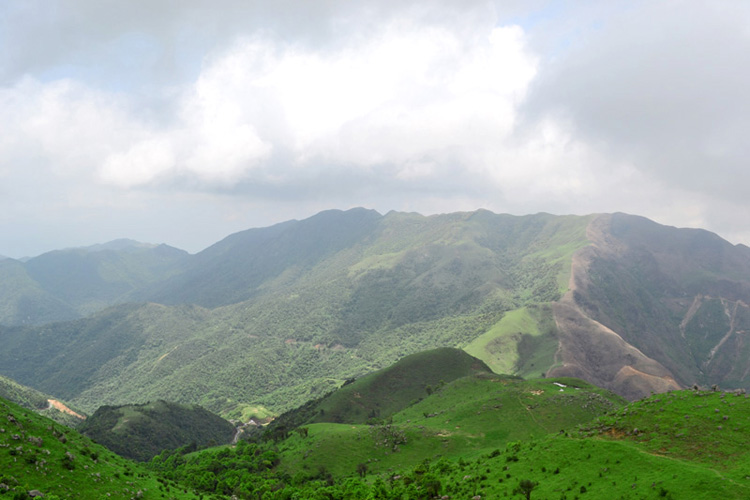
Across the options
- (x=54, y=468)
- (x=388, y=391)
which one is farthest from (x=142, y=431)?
(x=54, y=468)

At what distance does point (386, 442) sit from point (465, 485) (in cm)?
4940

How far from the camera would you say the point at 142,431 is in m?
172

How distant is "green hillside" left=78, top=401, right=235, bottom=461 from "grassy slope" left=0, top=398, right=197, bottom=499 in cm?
10207

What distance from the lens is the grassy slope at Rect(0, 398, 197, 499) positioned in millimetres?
43750

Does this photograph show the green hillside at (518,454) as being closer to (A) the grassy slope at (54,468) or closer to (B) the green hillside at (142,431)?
(A) the grassy slope at (54,468)

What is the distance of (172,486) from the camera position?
210 feet

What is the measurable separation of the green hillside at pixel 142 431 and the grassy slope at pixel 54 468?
335 ft

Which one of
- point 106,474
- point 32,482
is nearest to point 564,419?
point 106,474

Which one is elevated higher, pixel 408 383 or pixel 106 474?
pixel 106 474

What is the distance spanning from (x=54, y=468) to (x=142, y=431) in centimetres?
14634

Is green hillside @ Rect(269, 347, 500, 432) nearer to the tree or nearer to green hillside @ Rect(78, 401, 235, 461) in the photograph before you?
green hillside @ Rect(78, 401, 235, 461)

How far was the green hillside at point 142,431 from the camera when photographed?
15488 cm

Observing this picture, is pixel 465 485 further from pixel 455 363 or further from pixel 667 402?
pixel 455 363

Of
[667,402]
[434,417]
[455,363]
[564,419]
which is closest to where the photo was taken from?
[667,402]
